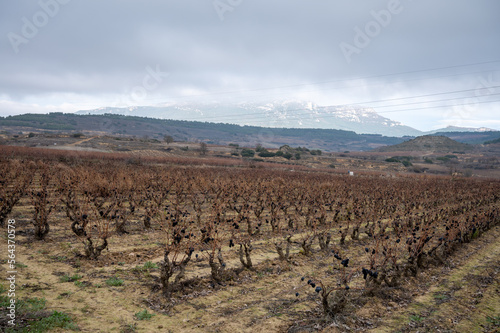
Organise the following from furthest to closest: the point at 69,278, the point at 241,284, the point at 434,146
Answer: the point at 434,146 → the point at 241,284 → the point at 69,278

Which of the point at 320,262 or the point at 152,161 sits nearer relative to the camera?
the point at 320,262

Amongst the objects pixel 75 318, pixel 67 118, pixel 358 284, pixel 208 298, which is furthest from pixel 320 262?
pixel 67 118

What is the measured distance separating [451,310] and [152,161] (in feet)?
147

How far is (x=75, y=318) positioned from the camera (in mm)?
5531

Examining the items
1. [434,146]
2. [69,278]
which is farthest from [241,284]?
[434,146]

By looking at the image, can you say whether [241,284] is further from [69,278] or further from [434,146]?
[434,146]

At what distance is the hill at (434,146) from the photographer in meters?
123

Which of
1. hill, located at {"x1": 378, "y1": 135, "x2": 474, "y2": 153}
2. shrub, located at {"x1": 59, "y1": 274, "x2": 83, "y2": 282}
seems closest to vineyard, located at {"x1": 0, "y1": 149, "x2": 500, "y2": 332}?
shrub, located at {"x1": 59, "y1": 274, "x2": 83, "y2": 282}

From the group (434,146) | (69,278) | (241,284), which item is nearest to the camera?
(69,278)

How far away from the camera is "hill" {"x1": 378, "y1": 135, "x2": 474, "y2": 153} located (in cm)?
12294

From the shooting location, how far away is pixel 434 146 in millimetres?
127750

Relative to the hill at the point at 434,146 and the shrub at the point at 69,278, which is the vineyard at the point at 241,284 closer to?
the shrub at the point at 69,278

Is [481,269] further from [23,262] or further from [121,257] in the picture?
[23,262]

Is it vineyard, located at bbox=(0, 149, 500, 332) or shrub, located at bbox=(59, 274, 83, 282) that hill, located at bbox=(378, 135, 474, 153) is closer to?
vineyard, located at bbox=(0, 149, 500, 332)
